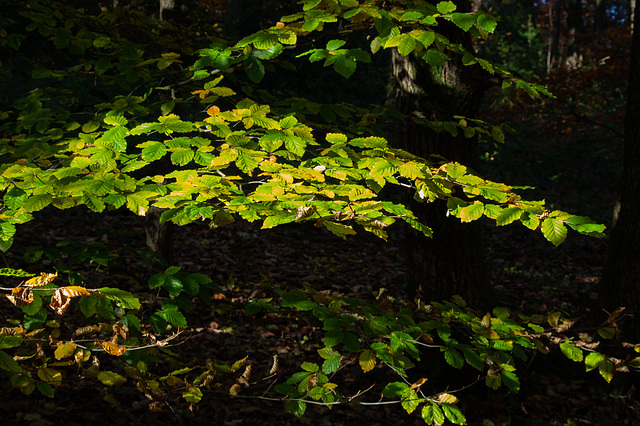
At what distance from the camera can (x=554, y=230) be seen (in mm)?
1820

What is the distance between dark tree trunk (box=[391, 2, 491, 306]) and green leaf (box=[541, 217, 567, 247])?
7.45ft

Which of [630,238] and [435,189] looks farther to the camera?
[630,238]

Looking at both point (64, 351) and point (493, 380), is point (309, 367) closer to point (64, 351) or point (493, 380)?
point (493, 380)

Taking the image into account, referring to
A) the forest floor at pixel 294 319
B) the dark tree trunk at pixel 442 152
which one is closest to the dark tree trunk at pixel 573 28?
the forest floor at pixel 294 319

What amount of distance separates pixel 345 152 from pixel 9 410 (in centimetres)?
310

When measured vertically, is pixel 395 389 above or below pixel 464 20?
below

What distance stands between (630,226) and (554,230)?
3.73 m

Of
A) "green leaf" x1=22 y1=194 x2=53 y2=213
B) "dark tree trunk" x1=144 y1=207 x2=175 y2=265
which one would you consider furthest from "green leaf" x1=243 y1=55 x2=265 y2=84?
"dark tree trunk" x1=144 y1=207 x2=175 y2=265

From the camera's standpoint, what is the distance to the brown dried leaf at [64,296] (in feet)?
4.68

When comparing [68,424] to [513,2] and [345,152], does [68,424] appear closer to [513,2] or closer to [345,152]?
[345,152]

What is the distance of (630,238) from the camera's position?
15.8 feet

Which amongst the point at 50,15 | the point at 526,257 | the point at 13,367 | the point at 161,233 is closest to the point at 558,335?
the point at 13,367

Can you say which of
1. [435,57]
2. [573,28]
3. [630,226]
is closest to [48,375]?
[435,57]

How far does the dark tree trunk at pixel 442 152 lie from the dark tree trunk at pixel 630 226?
1443 mm
